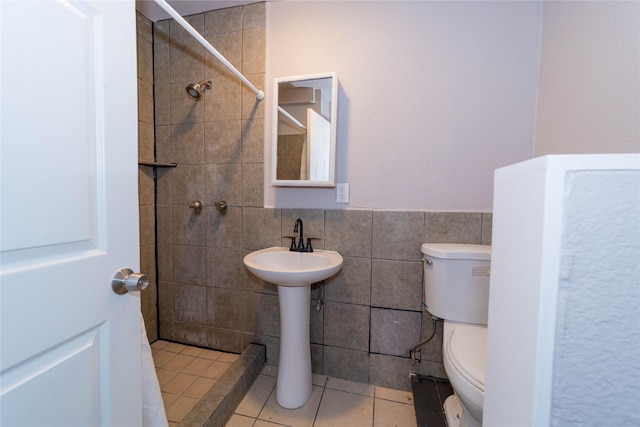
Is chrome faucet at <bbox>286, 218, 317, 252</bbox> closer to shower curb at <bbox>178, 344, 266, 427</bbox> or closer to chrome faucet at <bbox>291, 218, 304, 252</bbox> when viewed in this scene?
chrome faucet at <bbox>291, 218, 304, 252</bbox>

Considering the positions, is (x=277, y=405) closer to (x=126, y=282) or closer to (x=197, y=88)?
Answer: (x=126, y=282)

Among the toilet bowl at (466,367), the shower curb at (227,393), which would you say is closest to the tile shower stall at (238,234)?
the shower curb at (227,393)

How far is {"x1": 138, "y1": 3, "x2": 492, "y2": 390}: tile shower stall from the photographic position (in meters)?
1.47

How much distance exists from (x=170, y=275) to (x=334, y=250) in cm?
122

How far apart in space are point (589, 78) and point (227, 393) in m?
2.05

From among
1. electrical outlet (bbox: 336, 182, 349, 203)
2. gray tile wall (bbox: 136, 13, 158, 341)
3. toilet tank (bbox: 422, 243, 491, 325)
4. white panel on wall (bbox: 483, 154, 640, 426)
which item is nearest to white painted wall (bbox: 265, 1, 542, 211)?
electrical outlet (bbox: 336, 182, 349, 203)

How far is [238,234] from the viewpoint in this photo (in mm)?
1698

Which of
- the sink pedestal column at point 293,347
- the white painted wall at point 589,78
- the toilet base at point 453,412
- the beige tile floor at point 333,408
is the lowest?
the beige tile floor at point 333,408

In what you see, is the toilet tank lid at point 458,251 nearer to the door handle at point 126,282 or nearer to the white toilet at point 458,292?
the white toilet at point 458,292

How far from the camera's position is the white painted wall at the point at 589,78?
793mm

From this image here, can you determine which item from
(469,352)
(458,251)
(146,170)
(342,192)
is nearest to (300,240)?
(342,192)

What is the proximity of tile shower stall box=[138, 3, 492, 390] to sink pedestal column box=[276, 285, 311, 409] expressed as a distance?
203 mm

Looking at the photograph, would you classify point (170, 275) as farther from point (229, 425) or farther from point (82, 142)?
point (82, 142)

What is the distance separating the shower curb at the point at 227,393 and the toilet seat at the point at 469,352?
1.06 m
